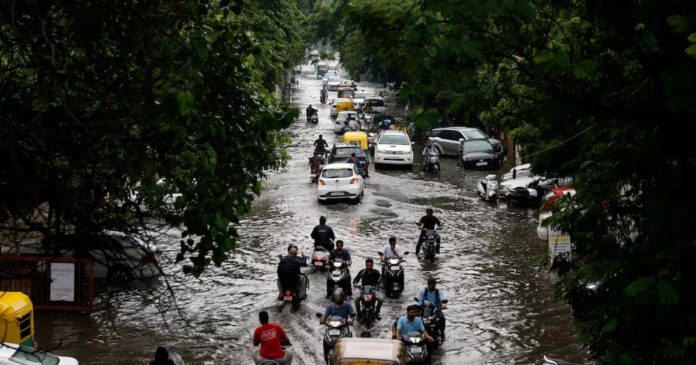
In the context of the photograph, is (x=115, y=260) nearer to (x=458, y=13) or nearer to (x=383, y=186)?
(x=458, y=13)

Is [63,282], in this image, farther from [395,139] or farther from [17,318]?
[395,139]

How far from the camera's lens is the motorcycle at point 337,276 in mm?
21525

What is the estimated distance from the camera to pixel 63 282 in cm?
2077

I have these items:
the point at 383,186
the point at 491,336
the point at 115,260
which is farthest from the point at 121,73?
the point at 383,186

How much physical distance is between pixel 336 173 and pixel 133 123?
2477 cm

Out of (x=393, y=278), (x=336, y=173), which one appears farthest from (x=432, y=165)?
(x=393, y=278)

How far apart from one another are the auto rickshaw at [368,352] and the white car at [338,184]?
63.4 ft

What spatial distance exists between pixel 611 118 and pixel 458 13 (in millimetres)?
2144

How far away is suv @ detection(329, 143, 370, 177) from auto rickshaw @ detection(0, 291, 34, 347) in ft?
78.3

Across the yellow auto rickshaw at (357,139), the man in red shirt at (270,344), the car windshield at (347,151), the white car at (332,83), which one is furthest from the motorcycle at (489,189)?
the white car at (332,83)

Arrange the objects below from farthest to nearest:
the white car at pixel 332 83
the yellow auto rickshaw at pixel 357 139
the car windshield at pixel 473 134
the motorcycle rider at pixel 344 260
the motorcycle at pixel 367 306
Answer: the white car at pixel 332 83 < the car windshield at pixel 473 134 < the yellow auto rickshaw at pixel 357 139 < the motorcycle rider at pixel 344 260 < the motorcycle at pixel 367 306

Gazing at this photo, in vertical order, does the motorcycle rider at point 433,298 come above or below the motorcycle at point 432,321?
above

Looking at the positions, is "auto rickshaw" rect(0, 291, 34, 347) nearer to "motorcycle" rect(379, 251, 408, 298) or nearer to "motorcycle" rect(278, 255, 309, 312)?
"motorcycle" rect(278, 255, 309, 312)

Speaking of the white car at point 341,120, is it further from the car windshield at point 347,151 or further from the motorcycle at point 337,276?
the motorcycle at point 337,276
